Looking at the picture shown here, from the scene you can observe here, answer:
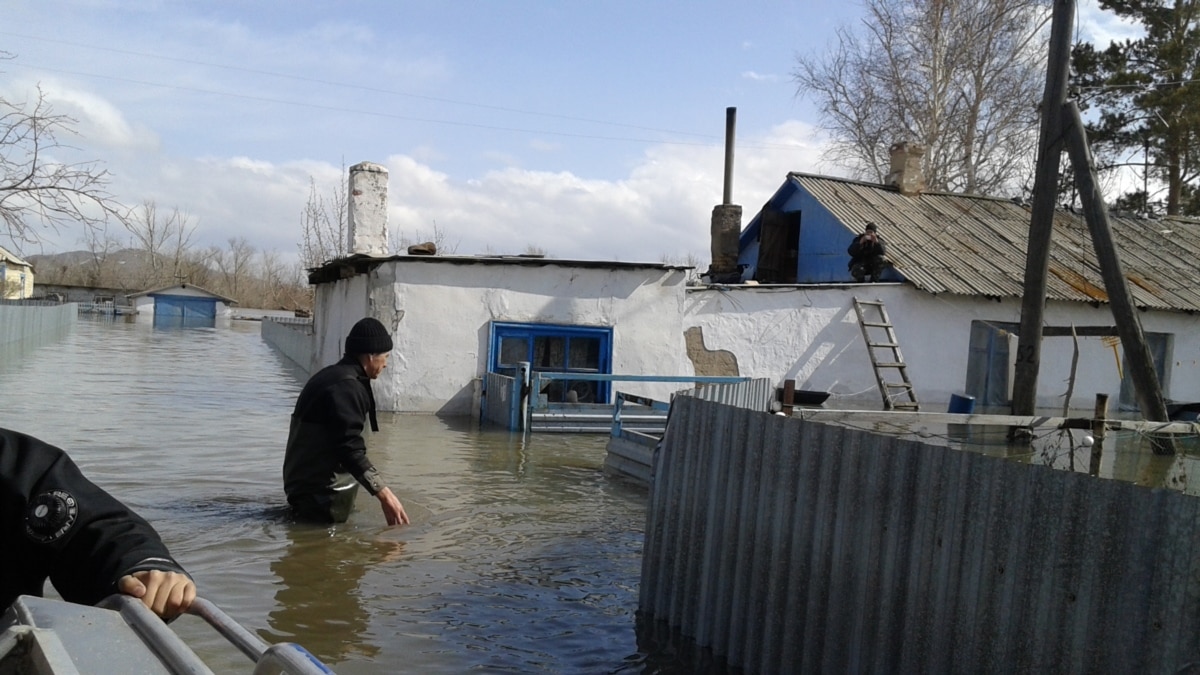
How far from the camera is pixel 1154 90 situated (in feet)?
105

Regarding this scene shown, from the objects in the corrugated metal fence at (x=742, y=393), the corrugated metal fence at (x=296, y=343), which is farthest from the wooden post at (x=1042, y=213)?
the corrugated metal fence at (x=296, y=343)

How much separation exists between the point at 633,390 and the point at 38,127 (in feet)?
35.2

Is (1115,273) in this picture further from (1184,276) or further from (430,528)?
(1184,276)

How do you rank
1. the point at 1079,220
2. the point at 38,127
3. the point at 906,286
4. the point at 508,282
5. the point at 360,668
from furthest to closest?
the point at 1079,220 < the point at 906,286 < the point at 508,282 < the point at 38,127 < the point at 360,668

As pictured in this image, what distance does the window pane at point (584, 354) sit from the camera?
18859 mm

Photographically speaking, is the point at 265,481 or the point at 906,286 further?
the point at 906,286

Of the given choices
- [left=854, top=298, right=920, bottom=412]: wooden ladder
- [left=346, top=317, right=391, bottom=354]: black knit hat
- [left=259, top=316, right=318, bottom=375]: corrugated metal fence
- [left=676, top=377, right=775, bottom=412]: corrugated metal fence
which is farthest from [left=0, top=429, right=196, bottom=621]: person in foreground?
[left=259, top=316, right=318, bottom=375]: corrugated metal fence

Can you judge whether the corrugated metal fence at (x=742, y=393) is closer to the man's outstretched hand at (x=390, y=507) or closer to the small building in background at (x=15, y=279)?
the man's outstretched hand at (x=390, y=507)

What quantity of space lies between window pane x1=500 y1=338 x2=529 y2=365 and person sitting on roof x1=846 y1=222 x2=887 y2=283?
7.42 meters

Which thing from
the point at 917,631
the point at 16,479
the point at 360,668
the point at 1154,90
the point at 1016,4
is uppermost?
the point at 1016,4

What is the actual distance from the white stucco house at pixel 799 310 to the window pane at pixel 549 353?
0.03 metres

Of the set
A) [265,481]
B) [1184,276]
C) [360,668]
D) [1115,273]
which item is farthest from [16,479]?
[1184,276]

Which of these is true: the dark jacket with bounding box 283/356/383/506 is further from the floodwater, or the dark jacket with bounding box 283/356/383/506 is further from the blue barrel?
the blue barrel

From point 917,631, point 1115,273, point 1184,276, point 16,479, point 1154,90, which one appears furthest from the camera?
point 1154,90
